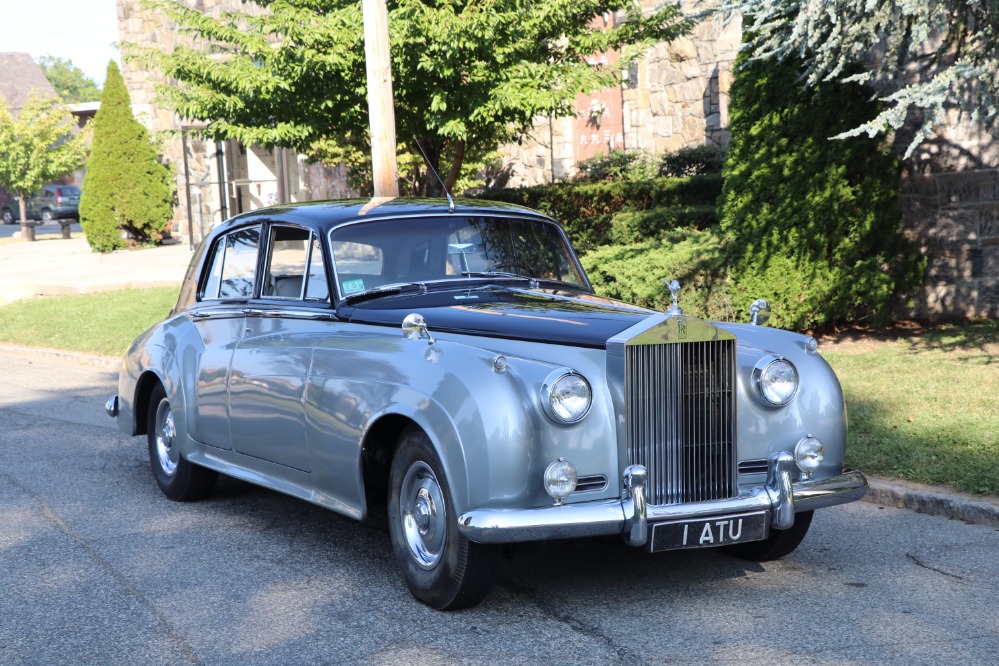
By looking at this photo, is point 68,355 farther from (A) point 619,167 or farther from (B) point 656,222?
(A) point 619,167

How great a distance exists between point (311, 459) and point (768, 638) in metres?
2.31

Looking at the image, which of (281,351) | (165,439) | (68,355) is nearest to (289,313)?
(281,351)

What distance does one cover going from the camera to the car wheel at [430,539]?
15.0ft

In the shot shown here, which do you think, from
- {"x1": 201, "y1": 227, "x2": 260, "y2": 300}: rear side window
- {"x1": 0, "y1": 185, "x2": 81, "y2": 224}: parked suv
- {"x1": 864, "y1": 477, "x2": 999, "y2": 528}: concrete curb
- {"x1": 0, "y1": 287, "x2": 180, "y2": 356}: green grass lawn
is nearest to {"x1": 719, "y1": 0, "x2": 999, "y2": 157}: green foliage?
{"x1": 864, "y1": 477, "x2": 999, "y2": 528}: concrete curb

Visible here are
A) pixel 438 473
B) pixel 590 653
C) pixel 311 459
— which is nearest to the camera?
pixel 590 653

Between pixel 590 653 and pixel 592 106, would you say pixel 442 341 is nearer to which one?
pixel 590 653

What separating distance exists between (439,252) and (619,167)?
1174 cm

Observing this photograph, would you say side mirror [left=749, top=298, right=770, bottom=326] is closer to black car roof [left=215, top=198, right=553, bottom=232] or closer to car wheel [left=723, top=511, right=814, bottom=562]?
car wheel [left=723, top=511, right=814, bottom=562]

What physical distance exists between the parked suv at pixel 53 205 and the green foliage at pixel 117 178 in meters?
21.8

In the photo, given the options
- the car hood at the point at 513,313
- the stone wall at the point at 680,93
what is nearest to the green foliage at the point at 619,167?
the stone wall at the point at 680,93

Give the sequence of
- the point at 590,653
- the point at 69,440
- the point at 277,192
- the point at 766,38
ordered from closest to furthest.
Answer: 1. the point at 590,653
2. the point at 69,440
3. the point at 766,38
4. the point at 277,192

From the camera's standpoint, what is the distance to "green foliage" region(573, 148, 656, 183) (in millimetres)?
16953

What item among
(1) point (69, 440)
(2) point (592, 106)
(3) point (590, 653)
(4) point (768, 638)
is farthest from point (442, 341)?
(2) point (592, 106)

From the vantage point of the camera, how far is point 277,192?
27875 mm
